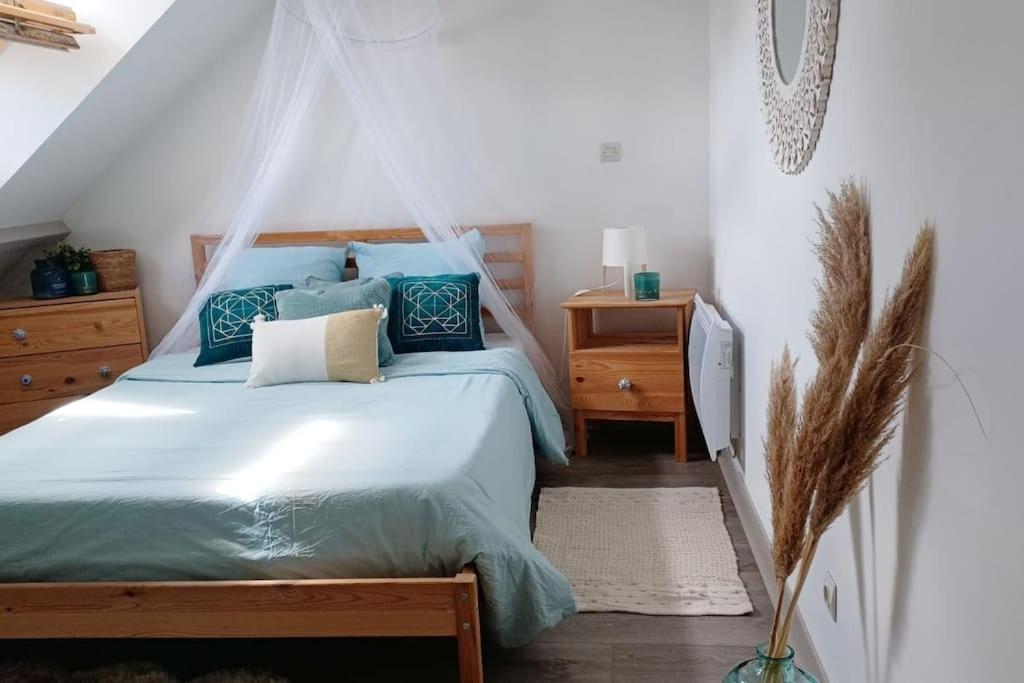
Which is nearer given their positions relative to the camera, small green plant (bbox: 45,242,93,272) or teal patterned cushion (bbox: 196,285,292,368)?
teal patterned cushion (bbox: 196,285,292,368)

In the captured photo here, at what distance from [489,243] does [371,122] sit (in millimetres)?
816

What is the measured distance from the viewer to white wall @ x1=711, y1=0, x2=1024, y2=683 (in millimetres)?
1086

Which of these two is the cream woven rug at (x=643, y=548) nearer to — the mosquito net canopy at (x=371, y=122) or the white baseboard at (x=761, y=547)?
the white baseboard at (x=761, y=547)

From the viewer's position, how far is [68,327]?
13.7 ft

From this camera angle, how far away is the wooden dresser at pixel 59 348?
411cm

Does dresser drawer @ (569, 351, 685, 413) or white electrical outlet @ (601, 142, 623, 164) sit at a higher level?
white electrical outlet @ (601, 142, 623, 164)

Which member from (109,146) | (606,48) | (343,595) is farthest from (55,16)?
(343,595)

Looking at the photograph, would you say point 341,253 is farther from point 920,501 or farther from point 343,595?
point 920,501

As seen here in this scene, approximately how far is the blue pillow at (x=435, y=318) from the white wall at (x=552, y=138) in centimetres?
61

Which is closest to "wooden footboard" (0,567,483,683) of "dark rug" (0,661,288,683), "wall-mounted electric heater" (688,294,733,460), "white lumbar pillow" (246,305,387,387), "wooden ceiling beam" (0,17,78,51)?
"dark rug" (0,661,288,683)

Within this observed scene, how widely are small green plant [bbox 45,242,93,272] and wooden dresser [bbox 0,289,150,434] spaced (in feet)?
0.53

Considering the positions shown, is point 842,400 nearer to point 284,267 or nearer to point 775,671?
point 775,671

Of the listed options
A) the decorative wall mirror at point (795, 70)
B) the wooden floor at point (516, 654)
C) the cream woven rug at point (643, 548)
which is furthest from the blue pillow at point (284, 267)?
the decorative wall mirror at point (795, 70)

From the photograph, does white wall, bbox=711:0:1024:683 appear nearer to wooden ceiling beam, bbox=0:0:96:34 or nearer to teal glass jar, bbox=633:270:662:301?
teal glass jar, bbox=633:270:662:301
